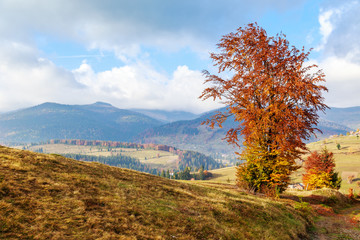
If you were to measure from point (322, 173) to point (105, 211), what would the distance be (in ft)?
176

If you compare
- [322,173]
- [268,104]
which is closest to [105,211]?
[268,104]

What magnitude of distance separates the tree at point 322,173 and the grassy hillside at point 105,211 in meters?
40.2

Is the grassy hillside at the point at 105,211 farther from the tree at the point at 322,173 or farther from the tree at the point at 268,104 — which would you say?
the tree at the point at 322,173

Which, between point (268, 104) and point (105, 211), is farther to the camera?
point (268, 104)

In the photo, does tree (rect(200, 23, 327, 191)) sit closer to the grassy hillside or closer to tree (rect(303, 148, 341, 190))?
the grassy hillside

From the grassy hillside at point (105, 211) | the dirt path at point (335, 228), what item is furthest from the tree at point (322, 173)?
the grassy hillside at point (105, 211)

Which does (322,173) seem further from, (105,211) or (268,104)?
(105,211)

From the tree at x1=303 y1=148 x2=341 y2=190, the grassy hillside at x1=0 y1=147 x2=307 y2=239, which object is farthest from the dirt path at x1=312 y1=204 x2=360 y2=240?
the tree at x1=303 y1=148 x2=341 y2=190

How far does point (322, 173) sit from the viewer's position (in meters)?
48.0

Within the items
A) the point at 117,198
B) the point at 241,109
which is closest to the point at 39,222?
the point at 117,198

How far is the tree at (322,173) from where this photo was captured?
47.6 meters

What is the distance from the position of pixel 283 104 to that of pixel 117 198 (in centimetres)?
1686

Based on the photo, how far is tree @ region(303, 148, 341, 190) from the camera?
4759 centimetres

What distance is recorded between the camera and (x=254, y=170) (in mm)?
22812
